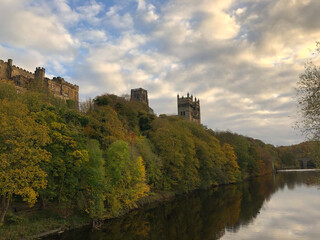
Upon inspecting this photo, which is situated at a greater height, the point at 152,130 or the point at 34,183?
the point at 152,130

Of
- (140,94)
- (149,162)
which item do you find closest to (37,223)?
(149,162)

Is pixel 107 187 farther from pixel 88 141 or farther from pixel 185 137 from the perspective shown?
pixel 185 137

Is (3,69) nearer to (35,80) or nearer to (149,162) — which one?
(35,80)

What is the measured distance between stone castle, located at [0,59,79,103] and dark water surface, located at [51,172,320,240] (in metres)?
45.7

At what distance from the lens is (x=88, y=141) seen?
36.7 m

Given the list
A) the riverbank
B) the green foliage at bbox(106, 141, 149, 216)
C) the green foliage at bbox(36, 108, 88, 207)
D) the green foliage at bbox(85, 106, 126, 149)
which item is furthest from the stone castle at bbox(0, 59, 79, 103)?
the riverbank

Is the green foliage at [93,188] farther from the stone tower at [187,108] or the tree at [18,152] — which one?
the stone tower at [187,108]

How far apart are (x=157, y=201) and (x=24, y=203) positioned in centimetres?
2448

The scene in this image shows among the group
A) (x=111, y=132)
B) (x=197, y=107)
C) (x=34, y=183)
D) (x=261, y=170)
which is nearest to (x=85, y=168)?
(x=34, y=183)

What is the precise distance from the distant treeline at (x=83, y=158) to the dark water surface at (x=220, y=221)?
3778 millimetres

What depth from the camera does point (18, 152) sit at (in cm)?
2402

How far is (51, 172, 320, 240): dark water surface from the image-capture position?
94.4ft

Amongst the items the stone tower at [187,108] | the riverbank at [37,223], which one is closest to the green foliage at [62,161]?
the riverbank at [37,223]

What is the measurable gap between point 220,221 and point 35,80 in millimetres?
Result: 59272
